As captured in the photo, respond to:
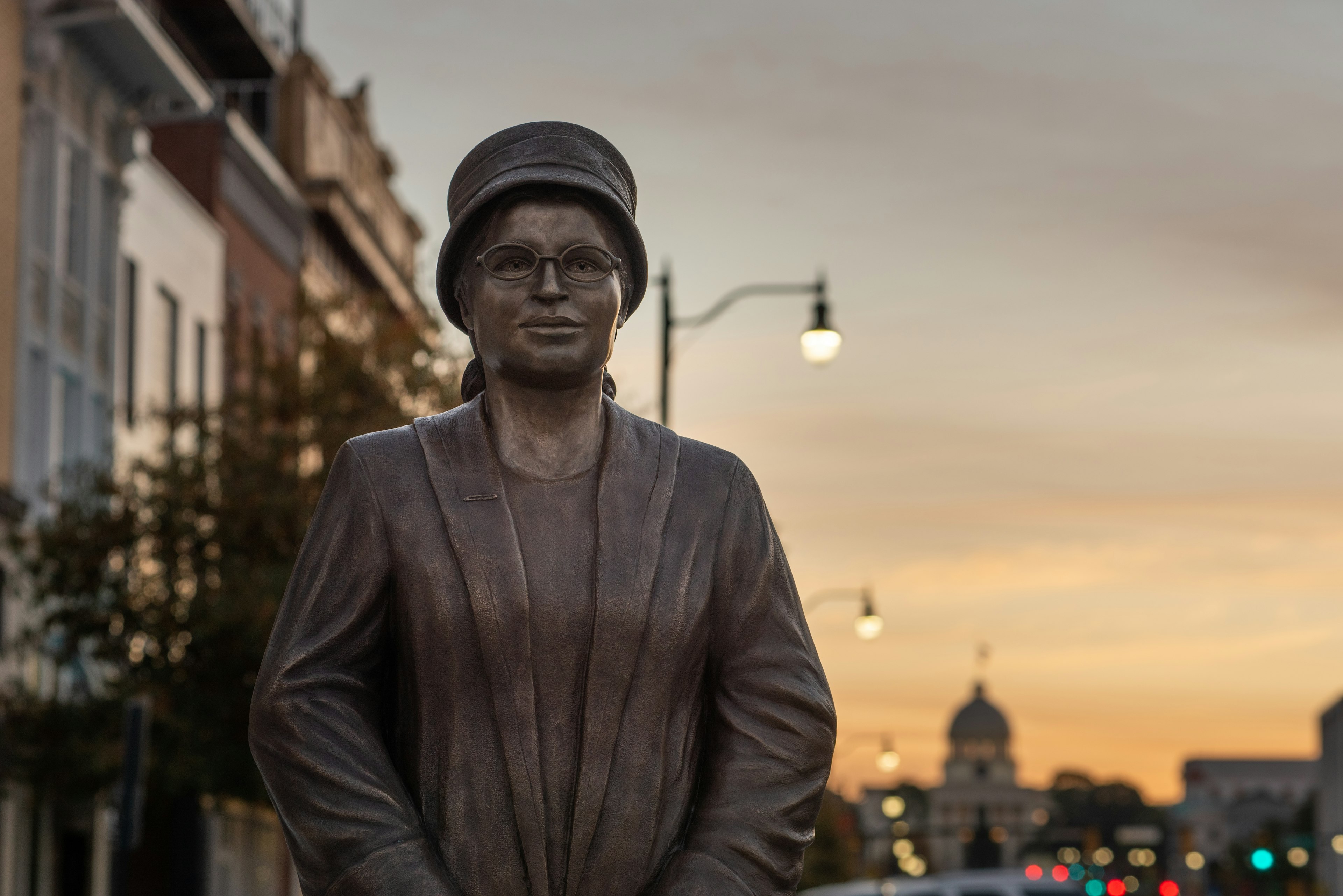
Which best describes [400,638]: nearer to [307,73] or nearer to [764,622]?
[764,622]

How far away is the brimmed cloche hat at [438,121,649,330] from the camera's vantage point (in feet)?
13.4

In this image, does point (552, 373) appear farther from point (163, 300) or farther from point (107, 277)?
point (163, 300)

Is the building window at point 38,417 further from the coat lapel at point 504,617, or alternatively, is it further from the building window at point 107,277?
the coat lapel at point 504,617

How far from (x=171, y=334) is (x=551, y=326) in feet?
109

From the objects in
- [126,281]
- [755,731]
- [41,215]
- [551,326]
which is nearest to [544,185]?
[551,326]

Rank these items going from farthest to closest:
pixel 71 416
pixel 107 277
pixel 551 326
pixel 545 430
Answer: pixel 107 277
pixel 71 416
pixel 545 430
pixel 551 326

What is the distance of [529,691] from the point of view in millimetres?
3930

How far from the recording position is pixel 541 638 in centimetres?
396

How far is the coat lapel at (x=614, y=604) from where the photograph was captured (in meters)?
3.89

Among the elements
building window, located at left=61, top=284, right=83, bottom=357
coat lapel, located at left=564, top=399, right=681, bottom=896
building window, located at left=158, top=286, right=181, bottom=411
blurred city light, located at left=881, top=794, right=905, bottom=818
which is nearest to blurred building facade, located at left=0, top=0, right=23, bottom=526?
building window, located at left=61, top=284, right=83, bottom=357

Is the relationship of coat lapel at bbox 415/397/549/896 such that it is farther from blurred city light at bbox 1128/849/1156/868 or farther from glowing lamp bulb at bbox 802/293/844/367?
blurred city light at bbox 1128/849/1156/868

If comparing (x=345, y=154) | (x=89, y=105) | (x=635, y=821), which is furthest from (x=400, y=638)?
(x=345, y=154)

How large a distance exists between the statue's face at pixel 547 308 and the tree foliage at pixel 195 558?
2062 cm

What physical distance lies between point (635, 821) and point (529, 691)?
30 cm
